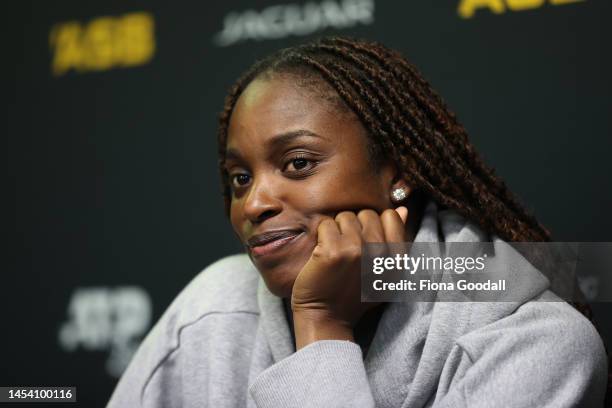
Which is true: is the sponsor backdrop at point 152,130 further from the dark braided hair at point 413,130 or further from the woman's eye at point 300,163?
the woman's eye at point 300,163

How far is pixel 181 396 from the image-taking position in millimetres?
1210

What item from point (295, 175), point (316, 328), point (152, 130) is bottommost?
point (316, 328)

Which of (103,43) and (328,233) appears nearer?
(328,233)

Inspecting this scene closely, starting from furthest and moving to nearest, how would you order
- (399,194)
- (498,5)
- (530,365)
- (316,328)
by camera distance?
1. (498,5)
2. (399,194)
3. (316,328)
4. (530,365)

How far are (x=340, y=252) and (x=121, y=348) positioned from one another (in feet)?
3.06

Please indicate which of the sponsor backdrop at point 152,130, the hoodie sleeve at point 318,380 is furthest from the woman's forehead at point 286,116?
the sponsor backdrop at point 152,130

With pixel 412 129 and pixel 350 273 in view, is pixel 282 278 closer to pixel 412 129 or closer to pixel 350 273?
pixel 350 273

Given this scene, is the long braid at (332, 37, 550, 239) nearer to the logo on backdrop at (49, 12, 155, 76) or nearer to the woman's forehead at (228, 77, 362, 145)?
the woman's forehead at (228, 77, 362, 145)

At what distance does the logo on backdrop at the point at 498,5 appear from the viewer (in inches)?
54.7

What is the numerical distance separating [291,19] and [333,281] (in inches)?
32.8

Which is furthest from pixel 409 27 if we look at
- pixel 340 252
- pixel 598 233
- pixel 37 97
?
pixel 37 97

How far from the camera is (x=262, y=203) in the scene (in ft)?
3.39

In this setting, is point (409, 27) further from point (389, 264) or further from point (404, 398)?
point (404, 398)

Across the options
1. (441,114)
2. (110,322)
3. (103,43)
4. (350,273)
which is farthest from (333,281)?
(103,43)
